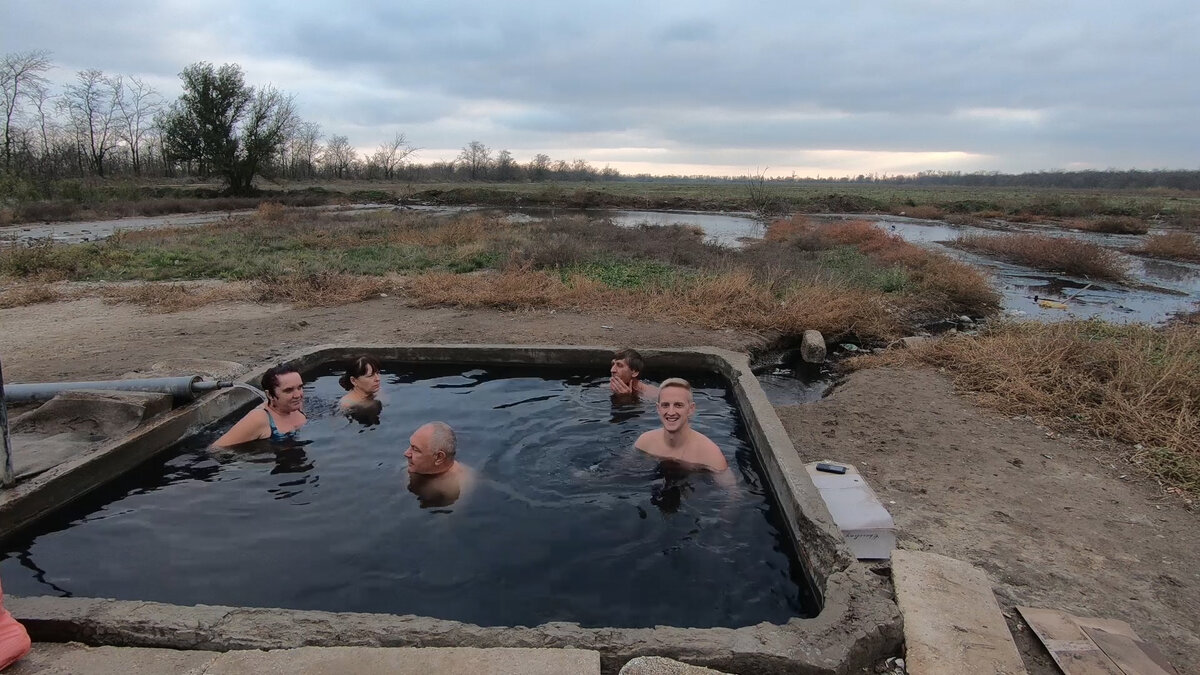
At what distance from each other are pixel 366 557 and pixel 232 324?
6767mm

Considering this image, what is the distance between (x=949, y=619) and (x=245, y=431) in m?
5.16

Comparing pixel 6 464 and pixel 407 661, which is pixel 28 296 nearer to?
pixel 6 464

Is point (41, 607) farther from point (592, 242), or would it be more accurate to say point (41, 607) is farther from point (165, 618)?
point (592, 242)

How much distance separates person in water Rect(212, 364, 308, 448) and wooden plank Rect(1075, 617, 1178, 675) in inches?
221

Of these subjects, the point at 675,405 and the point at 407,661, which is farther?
the point at 675,405

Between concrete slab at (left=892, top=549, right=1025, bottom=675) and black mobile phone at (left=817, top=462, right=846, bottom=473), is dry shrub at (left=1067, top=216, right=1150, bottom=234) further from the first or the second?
concrete slab at (left=892, top=549, right=1025, bottom=675)

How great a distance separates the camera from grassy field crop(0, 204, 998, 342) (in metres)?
10.5

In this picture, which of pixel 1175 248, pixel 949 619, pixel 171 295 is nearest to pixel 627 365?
pixel 949 619

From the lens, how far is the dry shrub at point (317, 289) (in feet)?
36.3

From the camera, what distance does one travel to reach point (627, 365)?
6496 millimetres

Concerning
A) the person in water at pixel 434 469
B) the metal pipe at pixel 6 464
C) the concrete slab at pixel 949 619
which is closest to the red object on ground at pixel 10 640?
the metal pipe at pixel 6 464

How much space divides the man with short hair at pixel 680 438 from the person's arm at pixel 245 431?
326 centimetres

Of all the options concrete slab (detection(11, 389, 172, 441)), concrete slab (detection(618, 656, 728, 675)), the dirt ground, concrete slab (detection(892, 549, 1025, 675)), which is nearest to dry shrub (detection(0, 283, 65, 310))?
the dirt ground

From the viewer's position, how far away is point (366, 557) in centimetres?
401
